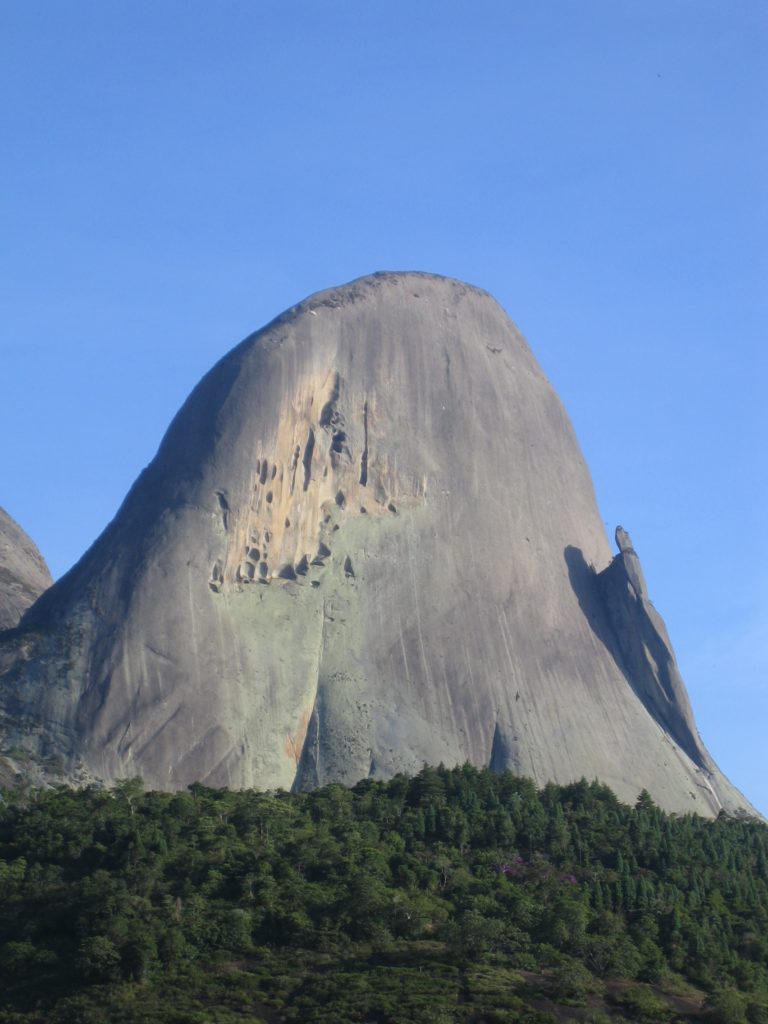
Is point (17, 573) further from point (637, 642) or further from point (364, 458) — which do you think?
point (637, 642)

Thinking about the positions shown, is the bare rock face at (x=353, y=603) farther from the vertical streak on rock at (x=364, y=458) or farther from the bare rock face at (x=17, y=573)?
the bare rock face at (x=17, y=573)

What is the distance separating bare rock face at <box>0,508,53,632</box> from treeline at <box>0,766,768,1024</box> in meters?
28.6

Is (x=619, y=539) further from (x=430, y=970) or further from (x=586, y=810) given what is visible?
(x=430, y=970)

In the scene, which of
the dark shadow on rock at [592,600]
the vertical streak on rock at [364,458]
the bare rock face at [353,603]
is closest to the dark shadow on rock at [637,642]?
the dark shadow on rock at [592,600]

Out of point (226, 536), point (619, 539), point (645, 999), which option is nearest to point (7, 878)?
point (645, 999)

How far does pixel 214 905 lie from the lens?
54562mm

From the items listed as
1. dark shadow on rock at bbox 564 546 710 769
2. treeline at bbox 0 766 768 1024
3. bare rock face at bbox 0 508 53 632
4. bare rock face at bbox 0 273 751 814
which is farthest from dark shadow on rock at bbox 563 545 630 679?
bare rock face at bbox 0 508 53 632

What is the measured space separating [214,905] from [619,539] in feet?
145

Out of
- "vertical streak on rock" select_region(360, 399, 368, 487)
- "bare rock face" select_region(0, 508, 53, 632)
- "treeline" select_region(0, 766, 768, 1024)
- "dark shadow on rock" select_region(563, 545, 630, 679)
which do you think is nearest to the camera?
"treeline" select_region(0, 766, 768, 1024)

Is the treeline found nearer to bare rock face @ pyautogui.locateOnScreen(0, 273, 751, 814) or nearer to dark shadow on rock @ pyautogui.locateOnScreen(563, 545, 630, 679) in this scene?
bare rock face @ pyautogui.locateOnScreen(0, 273, 751, 814)

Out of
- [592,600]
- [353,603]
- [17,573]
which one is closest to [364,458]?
[353,603]

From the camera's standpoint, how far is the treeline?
4919 cm

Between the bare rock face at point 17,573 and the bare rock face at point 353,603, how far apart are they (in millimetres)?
11946

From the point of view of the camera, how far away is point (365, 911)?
54344mm
